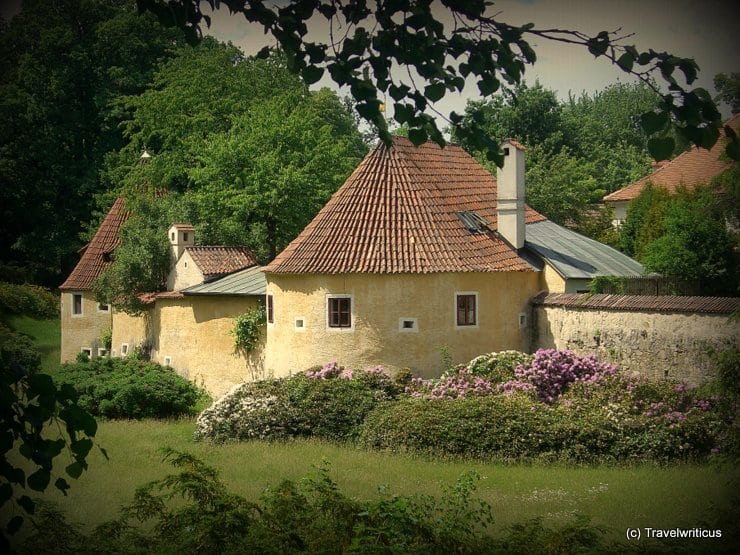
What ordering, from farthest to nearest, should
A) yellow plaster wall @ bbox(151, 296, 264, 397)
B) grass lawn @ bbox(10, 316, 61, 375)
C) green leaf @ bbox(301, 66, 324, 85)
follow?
grass lawn @ bbox(10, 316, 61, 375), yellow plaster wall @ bbox(151, 296, 264, 397), green leaf @ bbox(301, 66, 324, 85)

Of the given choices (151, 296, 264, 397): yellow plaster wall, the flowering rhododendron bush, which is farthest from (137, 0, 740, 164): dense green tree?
(151, 296, 264, 397): yellow plaster wall

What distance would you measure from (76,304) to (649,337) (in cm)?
2244

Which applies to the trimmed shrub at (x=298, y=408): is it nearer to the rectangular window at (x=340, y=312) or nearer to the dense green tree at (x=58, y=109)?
the rectangular window at (x=340, y=312)

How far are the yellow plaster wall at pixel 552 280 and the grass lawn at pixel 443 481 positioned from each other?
7.84 metres

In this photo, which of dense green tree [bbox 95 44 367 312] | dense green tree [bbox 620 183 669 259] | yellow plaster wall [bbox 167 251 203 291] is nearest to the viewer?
yellow plaster wall [bbox 167 251 203 291]

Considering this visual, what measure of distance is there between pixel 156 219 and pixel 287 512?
24.4 metres

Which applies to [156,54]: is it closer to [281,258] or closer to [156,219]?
[156,219]

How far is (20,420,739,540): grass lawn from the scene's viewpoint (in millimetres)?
13836

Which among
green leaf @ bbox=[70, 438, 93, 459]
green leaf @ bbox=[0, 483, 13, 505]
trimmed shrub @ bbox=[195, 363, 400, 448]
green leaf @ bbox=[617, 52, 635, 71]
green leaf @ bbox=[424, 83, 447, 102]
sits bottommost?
trimmed shrub @ bbox=[195, 363, 400, 448]

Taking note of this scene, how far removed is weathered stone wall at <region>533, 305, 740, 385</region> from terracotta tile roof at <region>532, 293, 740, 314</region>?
12 cm

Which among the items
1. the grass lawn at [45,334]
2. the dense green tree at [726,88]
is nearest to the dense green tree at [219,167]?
the grass lawn at [45,334]

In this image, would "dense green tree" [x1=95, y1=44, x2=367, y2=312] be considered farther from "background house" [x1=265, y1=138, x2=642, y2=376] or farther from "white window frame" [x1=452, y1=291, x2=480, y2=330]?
"white window frame" [x1=452, y1=291, x2=480, y2=330]

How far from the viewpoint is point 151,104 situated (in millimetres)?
39781

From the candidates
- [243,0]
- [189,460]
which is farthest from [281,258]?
[243,0]
